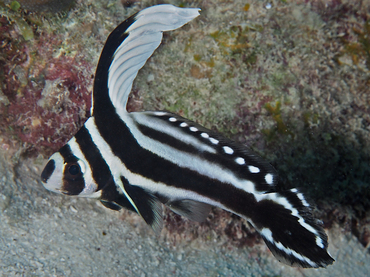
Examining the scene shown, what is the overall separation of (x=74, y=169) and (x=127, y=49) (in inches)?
48.1

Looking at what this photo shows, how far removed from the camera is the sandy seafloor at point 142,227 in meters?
2.56

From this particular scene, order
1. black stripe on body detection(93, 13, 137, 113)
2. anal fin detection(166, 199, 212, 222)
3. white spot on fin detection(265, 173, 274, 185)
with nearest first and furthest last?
white spot on fin detection(265, 173, 274, 185) → anal fin detection(166, 199, 212, 222) → black stripe on body detection(93, 13, 137, 113)

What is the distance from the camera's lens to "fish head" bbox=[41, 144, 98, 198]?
2164 millimetres

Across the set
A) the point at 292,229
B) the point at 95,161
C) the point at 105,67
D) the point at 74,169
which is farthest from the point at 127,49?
the point at 292,229

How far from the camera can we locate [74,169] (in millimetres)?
2164

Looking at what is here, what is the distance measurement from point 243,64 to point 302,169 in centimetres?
144

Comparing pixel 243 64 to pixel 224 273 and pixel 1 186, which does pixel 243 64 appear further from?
pixel 1 186

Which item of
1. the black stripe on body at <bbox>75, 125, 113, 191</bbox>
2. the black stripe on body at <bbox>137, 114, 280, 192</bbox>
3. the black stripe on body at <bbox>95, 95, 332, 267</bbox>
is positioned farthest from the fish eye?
the black stripe on body at <bbox>137, 114, 280, 192</bbox>

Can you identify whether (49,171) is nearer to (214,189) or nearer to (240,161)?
(214,189)

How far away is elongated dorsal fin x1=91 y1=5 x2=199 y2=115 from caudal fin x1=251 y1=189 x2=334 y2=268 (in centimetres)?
155

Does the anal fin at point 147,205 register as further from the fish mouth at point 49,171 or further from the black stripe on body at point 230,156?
the fish mouth at point 49,171

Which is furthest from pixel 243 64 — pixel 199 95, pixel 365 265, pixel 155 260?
pixel 365 265

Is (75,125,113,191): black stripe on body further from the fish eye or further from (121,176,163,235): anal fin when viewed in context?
(121,176,163,235): anal fin

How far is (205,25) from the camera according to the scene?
2.81 meters
